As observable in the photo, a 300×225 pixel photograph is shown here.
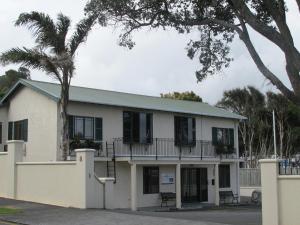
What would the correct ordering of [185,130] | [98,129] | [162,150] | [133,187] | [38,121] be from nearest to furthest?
1. [133,187]
2. [38,121]
3. [98,129]
4. [162,150]
5. [185,130]

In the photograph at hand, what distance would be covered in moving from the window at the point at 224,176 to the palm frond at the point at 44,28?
16137 mm

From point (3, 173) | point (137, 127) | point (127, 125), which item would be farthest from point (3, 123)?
point (137, 127)

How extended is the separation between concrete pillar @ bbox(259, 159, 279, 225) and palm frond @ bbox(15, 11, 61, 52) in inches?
493

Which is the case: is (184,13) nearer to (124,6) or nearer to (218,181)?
(124,6)

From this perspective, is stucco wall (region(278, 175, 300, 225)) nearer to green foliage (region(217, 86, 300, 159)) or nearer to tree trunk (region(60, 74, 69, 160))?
tree trunk (region(60, 74, 69, 160))

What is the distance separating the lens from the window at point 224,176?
35812mm

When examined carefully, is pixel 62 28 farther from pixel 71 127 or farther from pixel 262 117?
pixel 262 117

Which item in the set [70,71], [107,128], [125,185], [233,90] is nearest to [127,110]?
[107,128]

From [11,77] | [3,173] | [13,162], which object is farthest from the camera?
[11,77]

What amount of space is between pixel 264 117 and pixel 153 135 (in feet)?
89.3

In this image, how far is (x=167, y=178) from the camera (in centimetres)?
3203

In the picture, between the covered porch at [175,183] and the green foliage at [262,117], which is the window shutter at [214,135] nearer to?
the covered porch at [175,183]

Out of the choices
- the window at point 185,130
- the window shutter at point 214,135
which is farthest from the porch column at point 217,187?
the window at point 185,130

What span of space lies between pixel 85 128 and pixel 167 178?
22.8 feet
